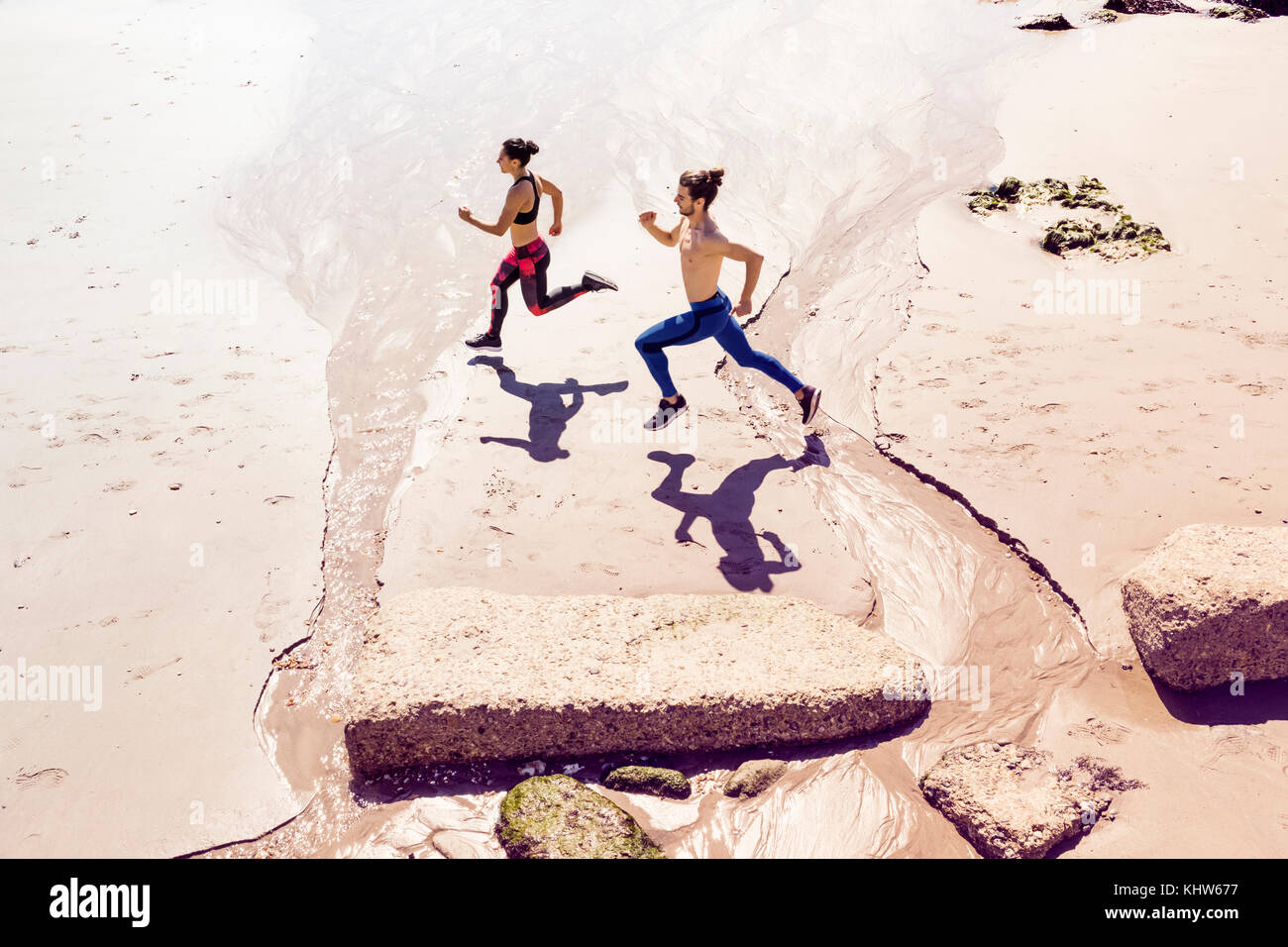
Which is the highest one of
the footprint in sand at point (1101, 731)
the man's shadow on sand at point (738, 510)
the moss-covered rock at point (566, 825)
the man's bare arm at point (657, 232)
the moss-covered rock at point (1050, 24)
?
the moss-covered rock at point (1050, 24)

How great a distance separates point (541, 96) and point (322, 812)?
30.2ft

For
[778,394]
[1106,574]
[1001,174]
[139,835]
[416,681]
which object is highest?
[1001,174]

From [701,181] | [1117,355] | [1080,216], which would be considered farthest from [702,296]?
[1080,216]

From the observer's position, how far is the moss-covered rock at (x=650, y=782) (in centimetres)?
392

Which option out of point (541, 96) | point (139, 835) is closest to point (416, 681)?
point (139, 835)

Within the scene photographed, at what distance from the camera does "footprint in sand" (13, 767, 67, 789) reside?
4.02 metres

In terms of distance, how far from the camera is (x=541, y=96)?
10.9 metres

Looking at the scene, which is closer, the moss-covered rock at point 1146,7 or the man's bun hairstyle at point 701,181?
the man's bun hairstyle at point 701,181

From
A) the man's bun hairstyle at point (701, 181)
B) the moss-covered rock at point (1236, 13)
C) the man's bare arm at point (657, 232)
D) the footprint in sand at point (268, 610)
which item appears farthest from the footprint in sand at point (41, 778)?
the moss-covered rock at point (1236, 13)

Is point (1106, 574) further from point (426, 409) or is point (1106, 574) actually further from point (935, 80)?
point (935, 80)

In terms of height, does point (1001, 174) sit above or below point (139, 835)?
above

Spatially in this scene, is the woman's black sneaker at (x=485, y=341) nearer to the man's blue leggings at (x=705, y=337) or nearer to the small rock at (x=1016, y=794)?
the man's blue leggings at (x=705, y=337)

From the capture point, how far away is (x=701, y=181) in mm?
5246

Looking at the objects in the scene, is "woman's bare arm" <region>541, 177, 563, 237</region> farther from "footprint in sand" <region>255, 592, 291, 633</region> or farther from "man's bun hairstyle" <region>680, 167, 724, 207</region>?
"footprint in sand" <region>255, 592, 291, 633</region>
